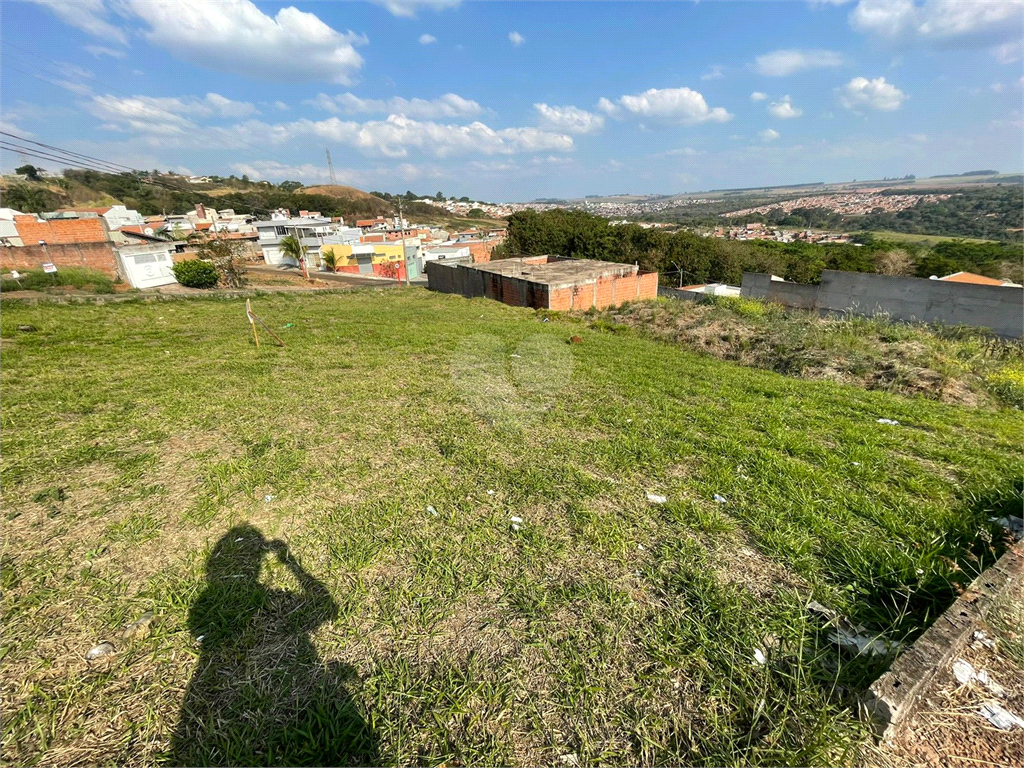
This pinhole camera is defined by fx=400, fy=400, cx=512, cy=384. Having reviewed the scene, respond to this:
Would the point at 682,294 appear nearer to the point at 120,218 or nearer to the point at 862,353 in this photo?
the point at 862,353

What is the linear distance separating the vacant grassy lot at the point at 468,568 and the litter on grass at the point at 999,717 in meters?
0.29

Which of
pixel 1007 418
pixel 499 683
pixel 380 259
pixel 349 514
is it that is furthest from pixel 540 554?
pixel 380 259

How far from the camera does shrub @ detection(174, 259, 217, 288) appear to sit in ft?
68.8

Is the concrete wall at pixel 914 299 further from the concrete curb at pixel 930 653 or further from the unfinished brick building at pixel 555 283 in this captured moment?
the concrete curb at pixel 930 653

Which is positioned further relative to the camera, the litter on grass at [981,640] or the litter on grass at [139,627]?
the litter on grass at [139,627]

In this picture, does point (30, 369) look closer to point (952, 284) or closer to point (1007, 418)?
point (1007, 418)

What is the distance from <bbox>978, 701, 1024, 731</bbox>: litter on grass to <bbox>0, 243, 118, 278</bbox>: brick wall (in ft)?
94.1

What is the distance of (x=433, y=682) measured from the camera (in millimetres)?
1545

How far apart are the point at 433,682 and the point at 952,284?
19.2 meters

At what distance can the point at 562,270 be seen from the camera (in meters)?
16.3

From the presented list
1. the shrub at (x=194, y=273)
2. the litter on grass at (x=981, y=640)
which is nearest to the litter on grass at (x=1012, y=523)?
the litter on grass at (x=981, y=640)

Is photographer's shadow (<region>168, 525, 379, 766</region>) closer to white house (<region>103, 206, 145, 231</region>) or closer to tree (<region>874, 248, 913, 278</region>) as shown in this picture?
tree (<region>874, 248, 913, 278</region>)

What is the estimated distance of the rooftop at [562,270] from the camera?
45.7 feet

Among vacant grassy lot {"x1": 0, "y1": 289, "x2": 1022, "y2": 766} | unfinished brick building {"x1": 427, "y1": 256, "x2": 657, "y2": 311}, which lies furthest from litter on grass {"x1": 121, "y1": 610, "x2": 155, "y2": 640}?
unfinished brick building {"x1": 427, "y1": 256, "x2": 657, "y2": 311}
